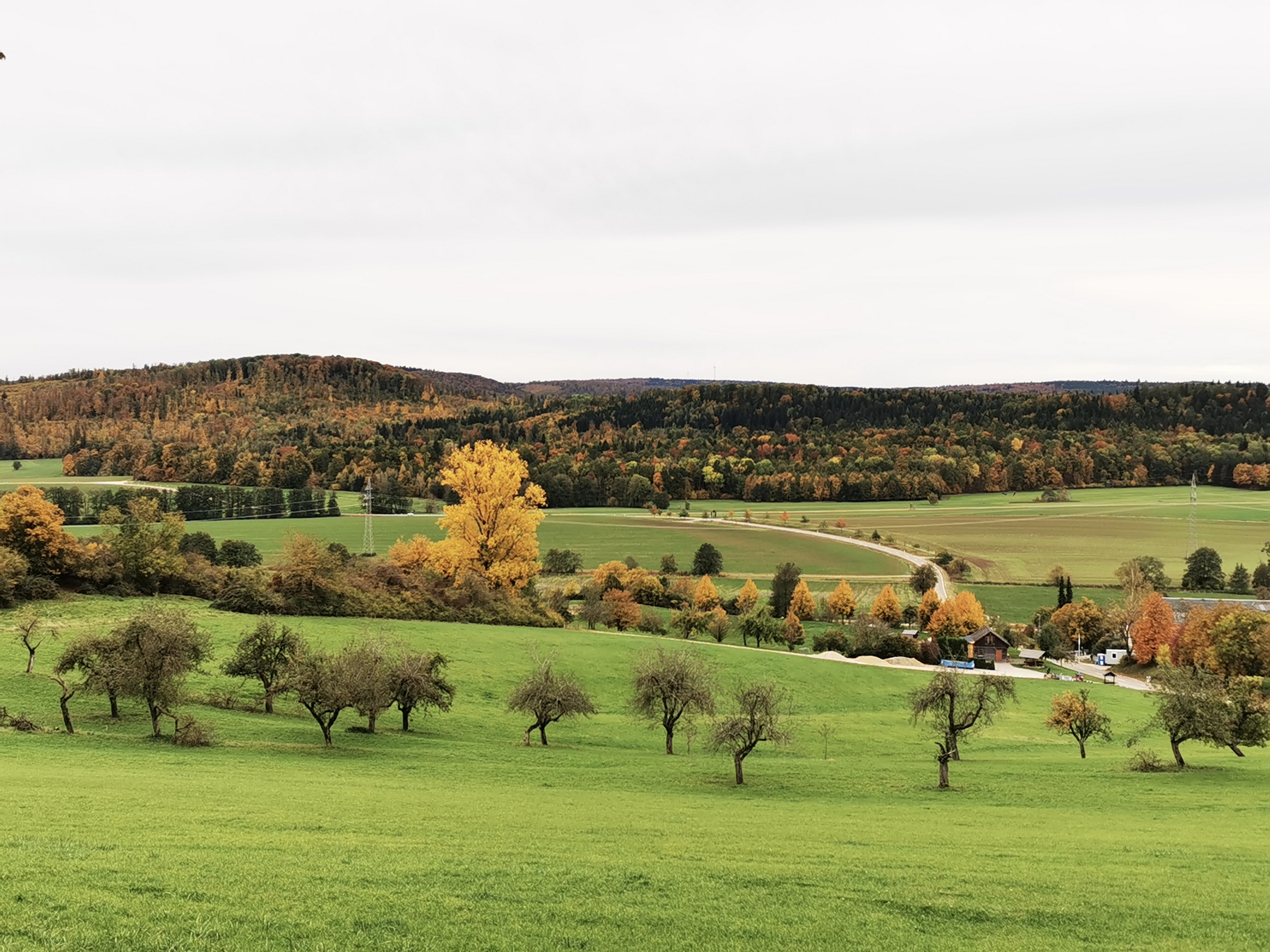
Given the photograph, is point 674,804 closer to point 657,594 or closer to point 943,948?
point 943,948

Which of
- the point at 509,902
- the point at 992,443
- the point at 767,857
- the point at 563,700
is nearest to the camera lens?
the point at 509,902

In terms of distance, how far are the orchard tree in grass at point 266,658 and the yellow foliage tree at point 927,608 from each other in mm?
72909

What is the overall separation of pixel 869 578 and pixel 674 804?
89.5 metres

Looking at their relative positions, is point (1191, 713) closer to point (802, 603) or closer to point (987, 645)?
point (987, 645)

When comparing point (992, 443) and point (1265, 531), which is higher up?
point (992, 443)

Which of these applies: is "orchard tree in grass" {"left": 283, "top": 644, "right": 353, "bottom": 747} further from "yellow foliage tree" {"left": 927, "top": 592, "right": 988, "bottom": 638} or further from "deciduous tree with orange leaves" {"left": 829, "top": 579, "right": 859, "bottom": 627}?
"deciduous tree with orange leaves" {"left": 829, "top": 579, "right": 859, "bottom": 627}

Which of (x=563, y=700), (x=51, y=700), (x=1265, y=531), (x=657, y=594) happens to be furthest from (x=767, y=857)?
(x=1265, y=531)

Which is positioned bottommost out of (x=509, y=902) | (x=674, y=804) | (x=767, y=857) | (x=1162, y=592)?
(x=1162, y=592)

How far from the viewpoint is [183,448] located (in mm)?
172125

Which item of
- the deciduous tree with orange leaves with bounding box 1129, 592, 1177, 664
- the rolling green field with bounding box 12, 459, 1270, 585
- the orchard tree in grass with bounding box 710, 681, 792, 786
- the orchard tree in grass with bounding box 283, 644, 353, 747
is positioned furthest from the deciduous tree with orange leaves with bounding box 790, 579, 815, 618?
the orchard tree in grass with bounding box 283, 644, 353, 747

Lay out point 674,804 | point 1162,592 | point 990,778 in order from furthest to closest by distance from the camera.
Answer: point 1162,592 < point 990,778 < point 674,804

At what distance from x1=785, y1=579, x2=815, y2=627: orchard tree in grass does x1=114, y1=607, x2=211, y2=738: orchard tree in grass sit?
71.3 m

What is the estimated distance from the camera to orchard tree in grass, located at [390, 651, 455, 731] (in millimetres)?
38906

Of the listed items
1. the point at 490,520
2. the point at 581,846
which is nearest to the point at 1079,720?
the point at 581,846
